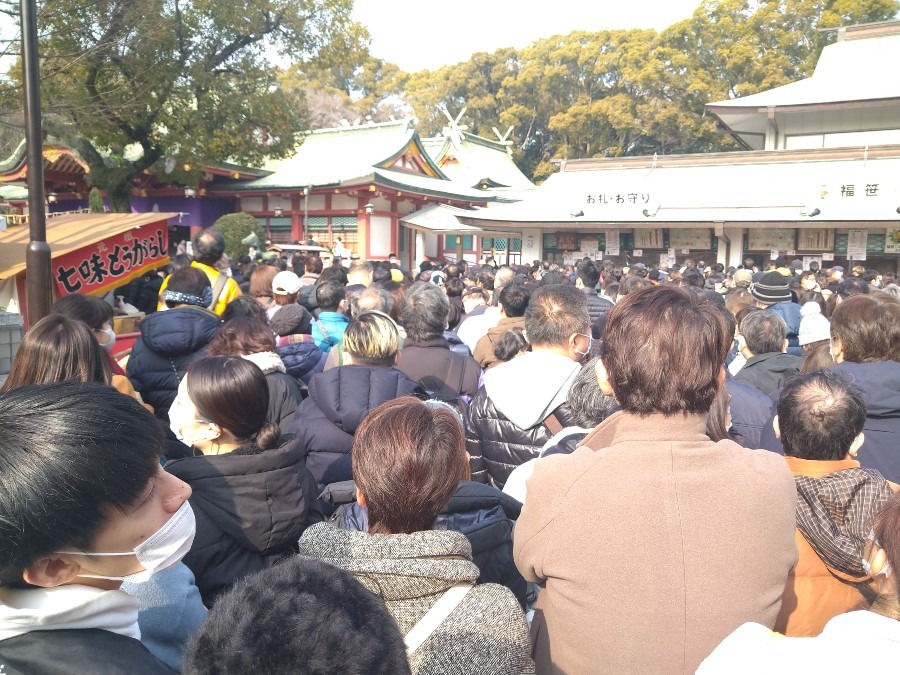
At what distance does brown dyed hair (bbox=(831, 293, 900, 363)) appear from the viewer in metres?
2.90

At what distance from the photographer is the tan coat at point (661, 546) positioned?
1357 mm

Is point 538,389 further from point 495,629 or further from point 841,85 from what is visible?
point 841,85

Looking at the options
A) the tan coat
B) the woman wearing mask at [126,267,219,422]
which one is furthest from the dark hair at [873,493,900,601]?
the woman wearing mask at [126,267,219,422]

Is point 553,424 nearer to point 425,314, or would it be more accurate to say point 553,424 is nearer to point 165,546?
point 425,314

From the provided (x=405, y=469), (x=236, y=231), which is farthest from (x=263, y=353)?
(x=236, y=231)

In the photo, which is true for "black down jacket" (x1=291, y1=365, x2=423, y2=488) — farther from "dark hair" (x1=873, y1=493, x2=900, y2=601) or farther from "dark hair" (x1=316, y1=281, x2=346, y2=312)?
"dark hair" (x1=316, y1=281, x2=346, y2=312)

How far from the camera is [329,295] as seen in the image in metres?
4.86

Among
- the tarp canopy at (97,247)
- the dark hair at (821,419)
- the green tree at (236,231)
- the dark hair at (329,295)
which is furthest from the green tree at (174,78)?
the dark hair at (821,419)

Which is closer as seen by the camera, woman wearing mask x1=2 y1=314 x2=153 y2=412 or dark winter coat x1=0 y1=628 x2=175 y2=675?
dark winter coat x1=0 y1=628 x2=175 y2=675

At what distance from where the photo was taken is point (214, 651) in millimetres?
879

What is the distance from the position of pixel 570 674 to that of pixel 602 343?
2.49 ft

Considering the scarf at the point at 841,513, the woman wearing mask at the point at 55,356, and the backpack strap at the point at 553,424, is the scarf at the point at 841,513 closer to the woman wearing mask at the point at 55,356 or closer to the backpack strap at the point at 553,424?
the backpack strap at the point at 553,424

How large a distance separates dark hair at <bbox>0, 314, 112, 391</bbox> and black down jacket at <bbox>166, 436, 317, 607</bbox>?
0.60m

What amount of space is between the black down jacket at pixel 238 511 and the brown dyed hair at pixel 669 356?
1058 mm
